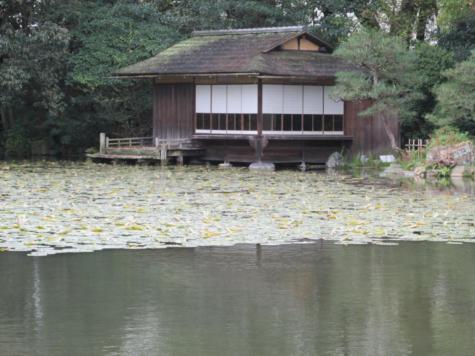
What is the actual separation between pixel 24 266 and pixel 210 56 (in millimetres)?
23858

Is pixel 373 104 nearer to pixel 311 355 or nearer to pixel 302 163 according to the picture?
pixel 302 163

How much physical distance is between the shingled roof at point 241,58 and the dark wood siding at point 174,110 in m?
1.17

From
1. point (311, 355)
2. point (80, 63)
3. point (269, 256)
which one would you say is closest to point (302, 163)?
point (80, 63)

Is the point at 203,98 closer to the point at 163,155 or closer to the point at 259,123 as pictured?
the point at 163,155

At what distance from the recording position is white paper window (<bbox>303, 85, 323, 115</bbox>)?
112 ft

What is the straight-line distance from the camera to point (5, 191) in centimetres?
2055

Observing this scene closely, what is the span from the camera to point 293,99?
33.9 meters

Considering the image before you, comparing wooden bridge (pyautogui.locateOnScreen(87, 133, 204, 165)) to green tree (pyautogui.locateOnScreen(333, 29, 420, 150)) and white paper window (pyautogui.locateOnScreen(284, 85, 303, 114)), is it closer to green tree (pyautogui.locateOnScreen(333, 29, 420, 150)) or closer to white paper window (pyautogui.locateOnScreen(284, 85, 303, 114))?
white paper window (pyautogui.locateOnScreen(284, 85, 303, 114))

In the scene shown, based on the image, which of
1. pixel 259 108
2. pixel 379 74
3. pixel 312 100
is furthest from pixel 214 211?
pixel 312 100

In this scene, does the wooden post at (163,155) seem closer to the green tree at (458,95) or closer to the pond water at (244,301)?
the green tree at (458,95)

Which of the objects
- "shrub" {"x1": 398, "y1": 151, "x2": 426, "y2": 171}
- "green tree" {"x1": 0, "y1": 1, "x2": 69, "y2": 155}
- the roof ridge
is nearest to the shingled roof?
the roof ridge

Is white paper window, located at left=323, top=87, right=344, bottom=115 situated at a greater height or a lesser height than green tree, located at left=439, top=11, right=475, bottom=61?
lesser

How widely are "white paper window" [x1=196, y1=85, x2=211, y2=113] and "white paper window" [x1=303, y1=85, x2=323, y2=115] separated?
11.1 feet

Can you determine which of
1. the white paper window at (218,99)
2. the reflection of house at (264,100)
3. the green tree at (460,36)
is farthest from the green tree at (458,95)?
the white paper window at (218,99)
